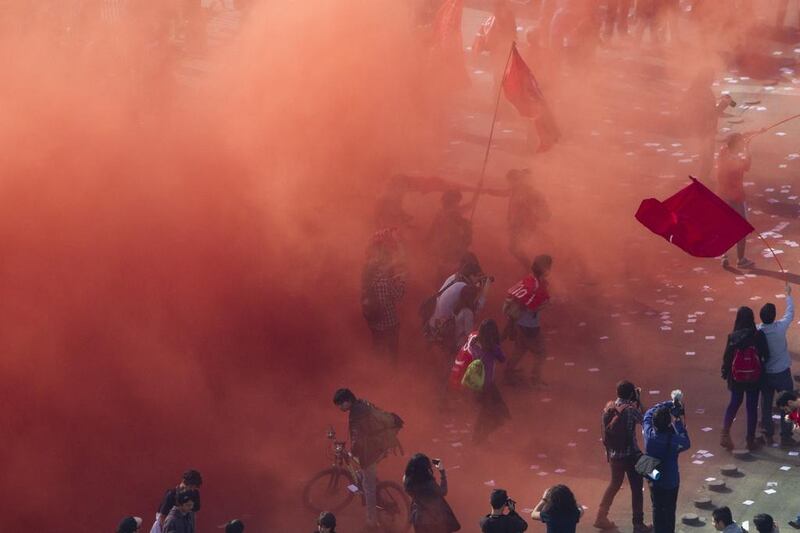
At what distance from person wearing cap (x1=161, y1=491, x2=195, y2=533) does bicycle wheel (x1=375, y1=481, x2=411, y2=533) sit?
83.8 inches

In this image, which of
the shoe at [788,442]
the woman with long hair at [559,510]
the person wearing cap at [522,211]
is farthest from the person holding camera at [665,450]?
the person wearing cap at [522,211]

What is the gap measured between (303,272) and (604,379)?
4.03m

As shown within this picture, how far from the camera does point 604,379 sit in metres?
14.5

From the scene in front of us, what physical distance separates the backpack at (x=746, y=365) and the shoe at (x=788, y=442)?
2.44 feet

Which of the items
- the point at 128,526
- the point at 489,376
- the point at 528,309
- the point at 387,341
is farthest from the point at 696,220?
the point at 128,526

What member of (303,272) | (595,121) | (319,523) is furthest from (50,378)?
(595,121)

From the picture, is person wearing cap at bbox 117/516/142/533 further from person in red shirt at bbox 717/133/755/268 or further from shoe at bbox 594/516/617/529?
person in red shirt at bbox 717/133/755/268

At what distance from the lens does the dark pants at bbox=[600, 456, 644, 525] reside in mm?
11461

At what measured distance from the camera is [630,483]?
38.0ft

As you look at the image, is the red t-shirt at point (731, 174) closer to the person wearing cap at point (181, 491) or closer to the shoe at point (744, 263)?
the shoe at point (744, 263)

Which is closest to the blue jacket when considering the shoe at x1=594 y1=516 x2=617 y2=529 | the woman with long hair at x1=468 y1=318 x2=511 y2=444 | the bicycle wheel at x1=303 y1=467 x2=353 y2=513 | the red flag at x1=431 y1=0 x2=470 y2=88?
the shoe at x1=594 y1=516 x2=617 y2=529

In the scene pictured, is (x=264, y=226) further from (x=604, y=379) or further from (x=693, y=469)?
(x=693, y=469)

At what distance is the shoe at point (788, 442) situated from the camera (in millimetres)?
12625

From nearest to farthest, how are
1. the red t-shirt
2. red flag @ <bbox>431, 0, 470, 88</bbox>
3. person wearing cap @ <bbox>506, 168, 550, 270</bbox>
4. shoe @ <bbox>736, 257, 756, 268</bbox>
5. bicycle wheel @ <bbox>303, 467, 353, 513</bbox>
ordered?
bicycle wheel @ <bbox>303, 467, 353, 513</bbox> < person wearing cap @ <bbox>506, 168, 550, 270</bbox> < the red t-shirt < shoe @ <bbox>736, 257, 756, 268</bbox> < red flag @ <bbox>431, 0, 470, 88</bbox>
